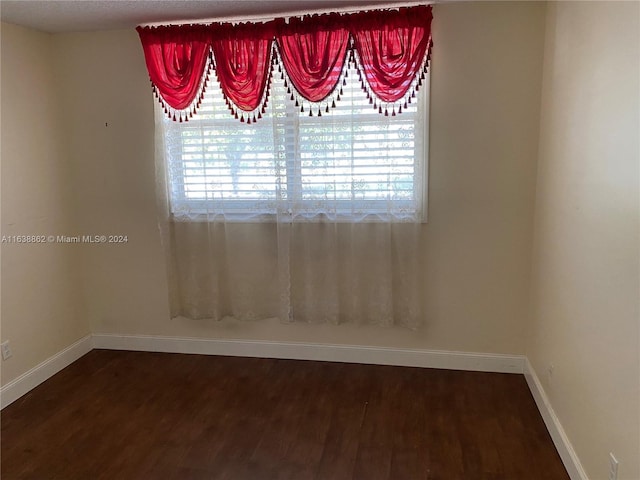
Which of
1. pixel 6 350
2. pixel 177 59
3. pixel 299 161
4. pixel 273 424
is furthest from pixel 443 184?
pixel 6 350

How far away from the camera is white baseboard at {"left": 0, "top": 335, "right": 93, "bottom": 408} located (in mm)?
2812

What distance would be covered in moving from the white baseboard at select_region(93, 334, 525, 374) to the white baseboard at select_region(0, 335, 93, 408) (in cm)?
14

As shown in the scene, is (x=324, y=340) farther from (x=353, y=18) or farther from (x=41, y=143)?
(x=41, y=143)

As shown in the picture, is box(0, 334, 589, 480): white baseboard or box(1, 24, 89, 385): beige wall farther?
box(0, 334, 589, 480): white baseboard

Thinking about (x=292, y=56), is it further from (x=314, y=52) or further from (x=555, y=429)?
(x=555, y=429)

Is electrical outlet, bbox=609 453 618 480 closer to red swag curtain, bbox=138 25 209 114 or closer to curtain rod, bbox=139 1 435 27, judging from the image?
Result: curtain rod, bbox=139 1 435 27

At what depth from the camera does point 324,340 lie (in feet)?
10.8

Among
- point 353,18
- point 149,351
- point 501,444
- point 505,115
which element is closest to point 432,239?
point 505,115

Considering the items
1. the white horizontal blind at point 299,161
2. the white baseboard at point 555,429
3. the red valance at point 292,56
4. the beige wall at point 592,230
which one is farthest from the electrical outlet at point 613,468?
the red valance at point 292,56

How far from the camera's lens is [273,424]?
2561mm

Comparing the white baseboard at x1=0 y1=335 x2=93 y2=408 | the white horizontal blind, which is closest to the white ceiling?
the white horizontal blind

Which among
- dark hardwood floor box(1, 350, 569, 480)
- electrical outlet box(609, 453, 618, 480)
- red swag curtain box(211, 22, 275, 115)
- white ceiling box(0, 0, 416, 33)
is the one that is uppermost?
white ceiling box(0, 0, 416, 33)

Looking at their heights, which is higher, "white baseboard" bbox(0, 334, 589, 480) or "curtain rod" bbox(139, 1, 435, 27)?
"curtain rod" bbox(139, 1, 435, 27)

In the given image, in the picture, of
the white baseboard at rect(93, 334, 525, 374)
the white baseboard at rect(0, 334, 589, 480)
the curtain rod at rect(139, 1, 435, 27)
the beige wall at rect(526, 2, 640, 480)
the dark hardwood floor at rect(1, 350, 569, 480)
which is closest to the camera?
the beige wall at rect(526, 2, 640, 480)
